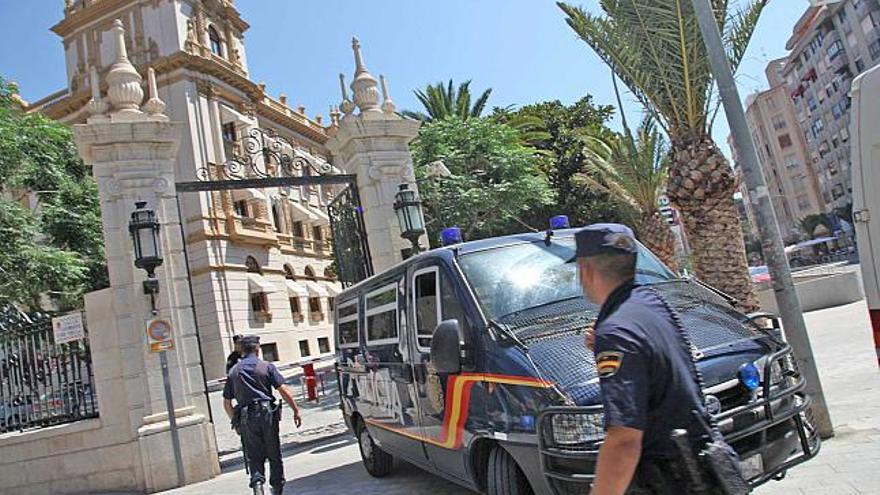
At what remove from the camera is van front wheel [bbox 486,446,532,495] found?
4.04 metres

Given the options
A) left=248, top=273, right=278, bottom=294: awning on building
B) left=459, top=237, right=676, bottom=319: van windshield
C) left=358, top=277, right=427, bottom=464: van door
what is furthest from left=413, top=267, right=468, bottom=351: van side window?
left=248, top=273, right=278, bottom=294: awning on building

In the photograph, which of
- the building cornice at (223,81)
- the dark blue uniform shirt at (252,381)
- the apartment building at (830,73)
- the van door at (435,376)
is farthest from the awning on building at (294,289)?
the apartment building at (830,73)

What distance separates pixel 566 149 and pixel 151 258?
54.9ft

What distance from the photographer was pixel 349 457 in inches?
357

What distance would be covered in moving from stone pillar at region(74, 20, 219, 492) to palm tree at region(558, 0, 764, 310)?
6653 millimetres

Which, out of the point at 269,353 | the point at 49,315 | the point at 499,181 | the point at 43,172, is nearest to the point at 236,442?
the point at 49,315

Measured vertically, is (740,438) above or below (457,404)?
below

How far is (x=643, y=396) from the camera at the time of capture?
1959mm

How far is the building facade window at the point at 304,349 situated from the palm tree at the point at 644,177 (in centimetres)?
2041

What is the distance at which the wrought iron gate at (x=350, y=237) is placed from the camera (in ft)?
37.0

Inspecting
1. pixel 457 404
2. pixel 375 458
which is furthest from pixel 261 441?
pixel 457 404

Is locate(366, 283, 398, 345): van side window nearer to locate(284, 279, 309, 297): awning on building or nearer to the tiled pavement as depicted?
the tiled pavement

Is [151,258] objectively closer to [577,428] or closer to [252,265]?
[577,428]

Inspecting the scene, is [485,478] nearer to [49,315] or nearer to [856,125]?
[856,125]
